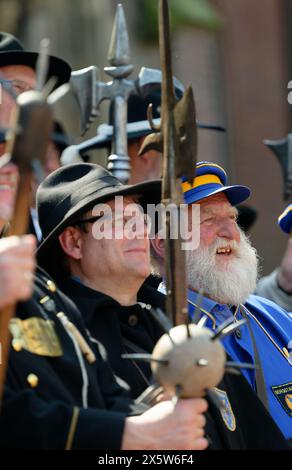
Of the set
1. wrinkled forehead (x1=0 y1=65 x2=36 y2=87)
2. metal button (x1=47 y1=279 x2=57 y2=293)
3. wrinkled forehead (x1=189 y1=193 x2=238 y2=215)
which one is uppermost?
wrinkled forehead (x1=0 y1=65 x2=36 y2=87)

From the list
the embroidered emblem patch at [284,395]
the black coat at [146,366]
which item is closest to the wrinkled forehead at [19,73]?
the black coat at [146,366]

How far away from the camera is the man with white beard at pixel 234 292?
17.4 feet

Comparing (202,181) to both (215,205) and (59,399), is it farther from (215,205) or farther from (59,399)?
(59,399)

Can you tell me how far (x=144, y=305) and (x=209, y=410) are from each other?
49cm

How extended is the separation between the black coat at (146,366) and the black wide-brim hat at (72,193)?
209mm

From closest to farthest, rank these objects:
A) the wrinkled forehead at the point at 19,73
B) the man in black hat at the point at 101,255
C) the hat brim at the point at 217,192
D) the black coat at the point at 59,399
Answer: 1. the black coat at the point at 59,399
2. the man in black hat at the point at 101,255
3. the hat brim at the point at 217,192
4. the wrinkled forehead at the point at 19,73

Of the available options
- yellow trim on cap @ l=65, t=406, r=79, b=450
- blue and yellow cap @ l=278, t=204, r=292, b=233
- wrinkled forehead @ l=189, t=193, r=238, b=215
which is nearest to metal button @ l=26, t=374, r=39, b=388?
yellow trim on cap @ l=65, t=406, r=79, b=450

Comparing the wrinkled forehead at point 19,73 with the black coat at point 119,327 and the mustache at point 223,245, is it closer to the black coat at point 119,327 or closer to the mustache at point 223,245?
the mustache at point 223,245

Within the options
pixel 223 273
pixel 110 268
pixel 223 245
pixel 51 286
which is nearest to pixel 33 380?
pixel 51 286

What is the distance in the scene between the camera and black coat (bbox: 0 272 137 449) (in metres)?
3.79

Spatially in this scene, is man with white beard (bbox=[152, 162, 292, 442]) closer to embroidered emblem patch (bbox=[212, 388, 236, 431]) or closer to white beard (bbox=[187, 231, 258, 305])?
white beard (bbox=[187, 231, 258, 305])

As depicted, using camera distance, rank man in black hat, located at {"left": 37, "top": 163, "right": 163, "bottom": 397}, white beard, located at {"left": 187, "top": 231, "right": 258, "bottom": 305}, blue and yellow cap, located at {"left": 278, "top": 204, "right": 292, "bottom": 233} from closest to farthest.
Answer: man in black hat, located at {"left": 37, "top": 163, "right": 163, "bottom": 397} < white beard, located at {"left": 187, "top": 231, "right": 258, "bottom": 305} < blue and yellow cap, located at {"left": 278, "top": 204, "right": 292, "bottom": 233}

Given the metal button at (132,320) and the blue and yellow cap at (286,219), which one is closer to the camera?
the metal button at (132,320)

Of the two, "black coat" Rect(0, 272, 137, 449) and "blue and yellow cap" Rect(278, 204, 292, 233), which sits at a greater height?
"blue and yellow cap" Rect(278, 204, 292, 233)
